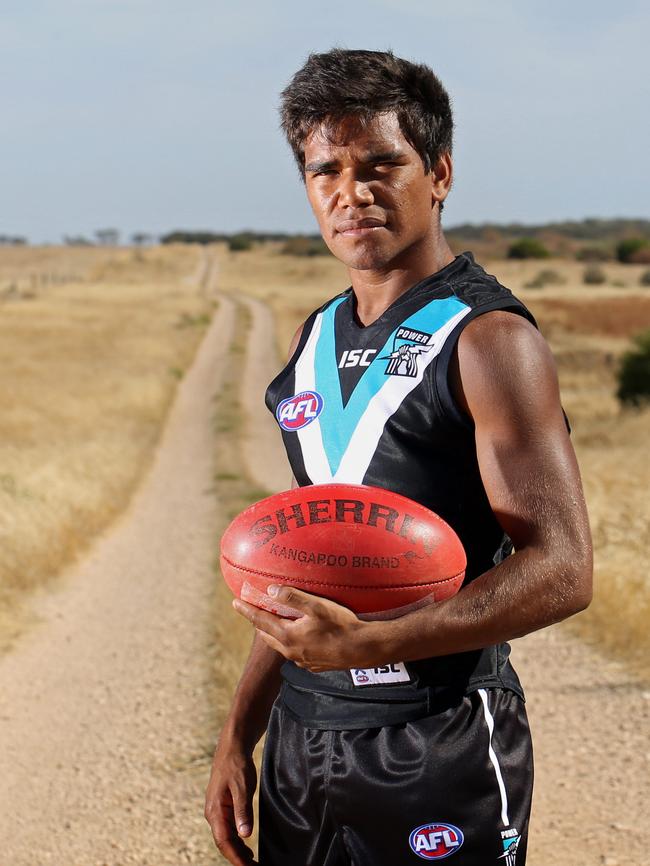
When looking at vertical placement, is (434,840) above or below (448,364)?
below

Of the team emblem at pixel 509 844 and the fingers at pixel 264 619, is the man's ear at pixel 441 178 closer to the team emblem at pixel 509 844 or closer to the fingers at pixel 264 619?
the fingers at pixel 264 619

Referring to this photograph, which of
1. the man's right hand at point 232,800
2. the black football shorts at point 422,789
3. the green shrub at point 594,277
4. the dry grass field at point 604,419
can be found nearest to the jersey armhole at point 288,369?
the black football shorts at point 422,789

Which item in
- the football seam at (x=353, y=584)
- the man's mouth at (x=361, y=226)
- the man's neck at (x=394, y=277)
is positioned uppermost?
the man's mouth at (x=361, y=226)

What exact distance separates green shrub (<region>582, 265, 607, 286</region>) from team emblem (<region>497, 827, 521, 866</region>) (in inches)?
2965

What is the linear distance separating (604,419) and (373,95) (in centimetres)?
2080

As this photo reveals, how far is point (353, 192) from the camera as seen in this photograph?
2.63 m

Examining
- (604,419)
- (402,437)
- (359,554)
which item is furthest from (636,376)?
(359,554)

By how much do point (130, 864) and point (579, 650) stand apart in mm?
4161

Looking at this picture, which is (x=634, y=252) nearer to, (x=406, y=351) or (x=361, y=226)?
(x=361, y=226)

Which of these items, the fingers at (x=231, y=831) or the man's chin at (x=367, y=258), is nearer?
the man's chin at (x=367, y=258)

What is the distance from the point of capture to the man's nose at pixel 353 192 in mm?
2613

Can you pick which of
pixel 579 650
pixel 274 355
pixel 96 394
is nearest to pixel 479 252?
pixel 274 355

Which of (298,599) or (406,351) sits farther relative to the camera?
(406,351)

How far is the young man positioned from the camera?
7.38 ft
